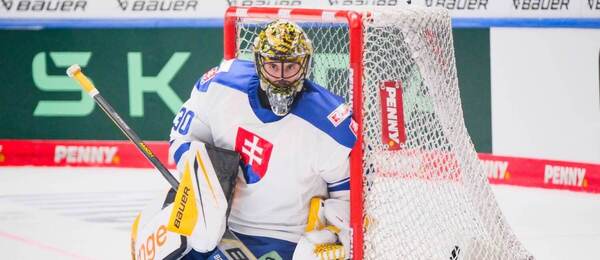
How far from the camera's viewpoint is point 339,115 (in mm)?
3865

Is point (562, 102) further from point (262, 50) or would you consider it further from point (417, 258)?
point (262, 50)

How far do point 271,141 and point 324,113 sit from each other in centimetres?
21

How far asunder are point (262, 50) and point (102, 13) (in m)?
4.39

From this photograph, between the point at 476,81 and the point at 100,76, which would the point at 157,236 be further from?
the point at 100,76

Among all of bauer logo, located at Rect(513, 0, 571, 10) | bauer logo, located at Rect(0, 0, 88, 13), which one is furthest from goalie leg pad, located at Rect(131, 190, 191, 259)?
bauer logo, located at Rect(0, 0, 88, 13)

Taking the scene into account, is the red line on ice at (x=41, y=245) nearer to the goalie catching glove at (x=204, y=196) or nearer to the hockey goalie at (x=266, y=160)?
the hockey goalie at (x=266, y=160)

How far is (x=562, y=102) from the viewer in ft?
23.1

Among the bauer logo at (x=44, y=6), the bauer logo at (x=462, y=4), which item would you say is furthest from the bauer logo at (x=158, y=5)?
the bauer logo at (x=462, y=4)

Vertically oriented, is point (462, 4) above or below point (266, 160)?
below

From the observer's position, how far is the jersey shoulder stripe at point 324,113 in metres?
3.85

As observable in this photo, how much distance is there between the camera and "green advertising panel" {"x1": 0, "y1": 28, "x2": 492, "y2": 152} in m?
8.02

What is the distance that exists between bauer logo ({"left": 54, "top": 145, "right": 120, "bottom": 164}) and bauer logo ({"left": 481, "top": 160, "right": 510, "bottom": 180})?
105 inches

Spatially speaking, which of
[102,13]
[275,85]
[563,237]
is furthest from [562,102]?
[275,85]

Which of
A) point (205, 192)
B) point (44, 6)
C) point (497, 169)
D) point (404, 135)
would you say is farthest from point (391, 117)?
point (44, 6)
